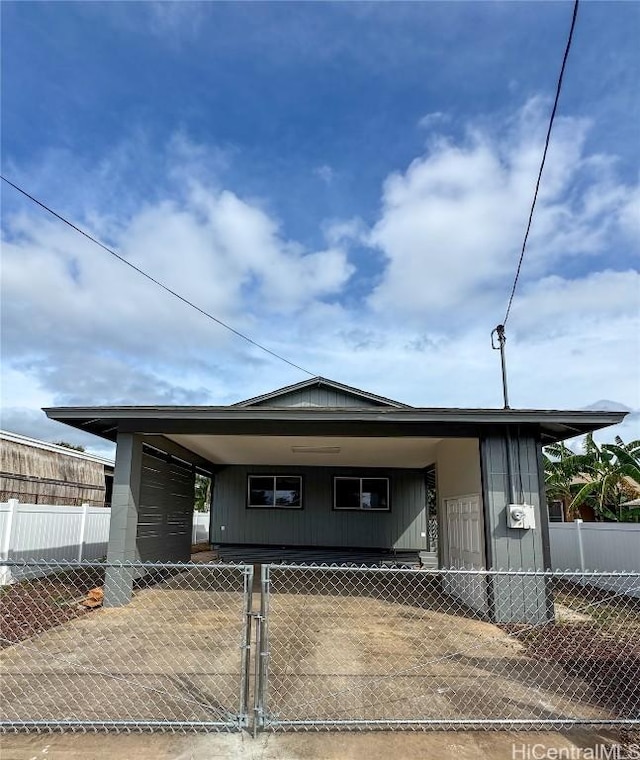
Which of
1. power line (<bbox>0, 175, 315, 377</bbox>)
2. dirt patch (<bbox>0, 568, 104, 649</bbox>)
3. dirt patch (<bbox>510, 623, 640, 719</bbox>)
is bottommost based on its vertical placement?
dirt patch (<bbox>510, 623, 640, 719</bbox>)

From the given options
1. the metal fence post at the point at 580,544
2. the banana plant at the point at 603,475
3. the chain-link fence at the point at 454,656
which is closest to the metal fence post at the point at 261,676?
the chain-link fence at the point at 454,656

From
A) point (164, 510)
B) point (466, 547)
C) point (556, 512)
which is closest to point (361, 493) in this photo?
point (164, 510)

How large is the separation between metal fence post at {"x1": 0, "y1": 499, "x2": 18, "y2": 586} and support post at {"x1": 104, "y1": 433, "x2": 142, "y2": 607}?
7.19ft

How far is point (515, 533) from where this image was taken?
760cm

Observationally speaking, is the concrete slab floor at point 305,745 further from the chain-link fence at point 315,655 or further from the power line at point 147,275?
the power line at point 147,275

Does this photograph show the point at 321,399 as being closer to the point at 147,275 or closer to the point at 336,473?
the point at 336,473

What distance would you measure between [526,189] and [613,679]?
249 inches

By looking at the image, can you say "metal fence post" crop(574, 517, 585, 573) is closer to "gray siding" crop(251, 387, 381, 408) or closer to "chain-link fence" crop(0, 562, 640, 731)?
"chain-link fence" crop(0, 562, 640, 731)

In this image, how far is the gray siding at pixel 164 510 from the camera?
9.97 m

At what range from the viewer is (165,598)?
906 cm

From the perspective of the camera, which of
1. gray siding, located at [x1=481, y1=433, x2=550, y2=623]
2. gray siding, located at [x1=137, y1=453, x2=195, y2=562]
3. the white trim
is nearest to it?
gray siding, located at [x1=481, y1=433, x2=550, y2=623]

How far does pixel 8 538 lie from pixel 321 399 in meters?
7.92

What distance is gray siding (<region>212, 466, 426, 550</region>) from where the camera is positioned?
48.3 feet

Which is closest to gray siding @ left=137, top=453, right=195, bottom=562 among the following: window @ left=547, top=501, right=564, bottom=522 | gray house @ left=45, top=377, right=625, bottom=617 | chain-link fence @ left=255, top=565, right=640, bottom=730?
gray house @ left=45, top=377, right=625, bottom=617
